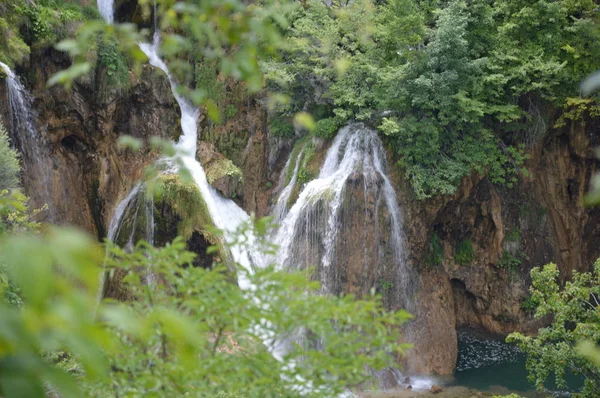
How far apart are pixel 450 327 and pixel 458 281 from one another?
179 cm

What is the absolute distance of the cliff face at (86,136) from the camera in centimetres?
1220

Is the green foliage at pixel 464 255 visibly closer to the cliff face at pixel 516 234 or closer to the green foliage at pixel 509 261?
the cliff face at pixel 516 234

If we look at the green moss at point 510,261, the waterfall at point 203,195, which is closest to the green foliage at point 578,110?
the green moss at point 510,261

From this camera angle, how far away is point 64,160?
13.0 m

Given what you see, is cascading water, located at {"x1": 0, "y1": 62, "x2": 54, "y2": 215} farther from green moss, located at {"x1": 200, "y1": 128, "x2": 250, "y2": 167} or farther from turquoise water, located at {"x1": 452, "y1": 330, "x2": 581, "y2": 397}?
turquoise water, located at {"x1": 452, "y1": 330, "x2": 581, "y2": 397}

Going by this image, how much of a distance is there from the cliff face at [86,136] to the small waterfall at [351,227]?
4455 millimetres

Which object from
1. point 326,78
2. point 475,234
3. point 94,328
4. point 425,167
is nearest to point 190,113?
point 326,78

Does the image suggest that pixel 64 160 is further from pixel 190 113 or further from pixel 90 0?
pixel 90 0

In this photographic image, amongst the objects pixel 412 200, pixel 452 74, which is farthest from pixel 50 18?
pixel 412 200

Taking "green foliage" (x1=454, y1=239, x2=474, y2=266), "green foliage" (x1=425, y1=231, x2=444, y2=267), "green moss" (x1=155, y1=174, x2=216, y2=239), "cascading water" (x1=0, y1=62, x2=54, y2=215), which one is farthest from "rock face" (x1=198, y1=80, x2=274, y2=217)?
"green foliage" (x1=454, y1=239, x2=474, y2=266)

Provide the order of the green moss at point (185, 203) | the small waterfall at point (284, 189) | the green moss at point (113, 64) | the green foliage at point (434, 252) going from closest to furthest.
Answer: the green moss at point (185, 203) < the green moss at point (113, 64) < the small waterfall at point (284, 189) < the green foliage at point (434, 252)

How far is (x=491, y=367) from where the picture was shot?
44.1ft

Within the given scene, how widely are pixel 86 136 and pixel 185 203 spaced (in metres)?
3.49

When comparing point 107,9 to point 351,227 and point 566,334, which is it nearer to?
point 351,227
